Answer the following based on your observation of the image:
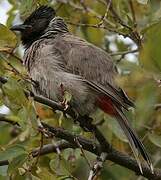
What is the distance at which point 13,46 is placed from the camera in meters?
2.51

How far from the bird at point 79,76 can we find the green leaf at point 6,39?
60 cm

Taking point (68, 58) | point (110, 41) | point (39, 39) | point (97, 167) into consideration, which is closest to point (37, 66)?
point (68, 58)

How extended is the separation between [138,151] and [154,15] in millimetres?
910

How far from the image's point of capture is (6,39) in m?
2.49

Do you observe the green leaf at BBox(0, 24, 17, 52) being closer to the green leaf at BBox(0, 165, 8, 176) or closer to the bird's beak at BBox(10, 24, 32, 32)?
the green leaf at BBox(0, 165, 8, 176)

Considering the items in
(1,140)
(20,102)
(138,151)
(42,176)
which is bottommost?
(1,140)

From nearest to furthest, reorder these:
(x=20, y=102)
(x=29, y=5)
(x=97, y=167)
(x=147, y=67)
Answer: (x=147, y=67) → (x=20, y=102) → (x=97, y=167) → (x=29, y=5)

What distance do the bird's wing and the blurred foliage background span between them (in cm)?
20

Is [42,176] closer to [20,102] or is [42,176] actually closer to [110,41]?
[20,102]

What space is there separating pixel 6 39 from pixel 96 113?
3.48 feet

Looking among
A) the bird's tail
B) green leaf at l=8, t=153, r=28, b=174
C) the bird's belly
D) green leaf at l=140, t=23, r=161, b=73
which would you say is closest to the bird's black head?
the bird's belly

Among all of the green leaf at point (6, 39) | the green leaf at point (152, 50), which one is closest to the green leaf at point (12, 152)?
the green leaf at point (6, 39)

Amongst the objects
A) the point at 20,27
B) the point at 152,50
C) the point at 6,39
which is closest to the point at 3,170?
the point at 6,39

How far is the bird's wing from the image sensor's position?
10.8 ft
